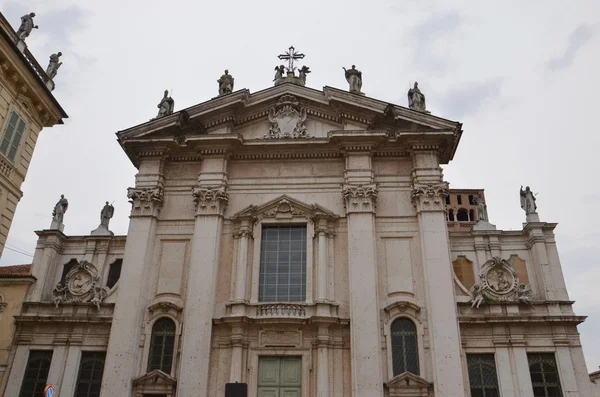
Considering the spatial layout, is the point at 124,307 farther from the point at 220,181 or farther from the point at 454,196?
the point at 454,196

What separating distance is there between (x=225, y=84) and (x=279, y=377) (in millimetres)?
11307

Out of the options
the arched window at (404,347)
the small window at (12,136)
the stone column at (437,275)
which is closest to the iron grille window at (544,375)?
the stone column at (437,275)

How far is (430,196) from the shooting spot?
56.4 ft

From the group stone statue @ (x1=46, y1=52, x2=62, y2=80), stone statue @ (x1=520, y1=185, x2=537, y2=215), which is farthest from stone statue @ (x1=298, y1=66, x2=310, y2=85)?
stone statue @ (x1=520, y1=185, x2=537, y2=215)

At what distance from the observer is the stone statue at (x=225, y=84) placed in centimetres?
2012

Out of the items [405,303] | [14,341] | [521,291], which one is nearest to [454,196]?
[521,291]

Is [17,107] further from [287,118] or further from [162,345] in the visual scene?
[287,118]

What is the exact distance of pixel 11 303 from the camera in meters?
19.6

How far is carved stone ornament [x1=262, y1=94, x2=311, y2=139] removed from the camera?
61.9ft

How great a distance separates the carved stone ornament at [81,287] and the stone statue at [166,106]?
6.40 meters

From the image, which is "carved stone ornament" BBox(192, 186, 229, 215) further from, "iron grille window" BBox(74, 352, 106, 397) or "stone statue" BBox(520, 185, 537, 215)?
"stone statue" BBox(520, 185, 537, 215)

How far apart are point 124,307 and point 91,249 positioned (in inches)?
253

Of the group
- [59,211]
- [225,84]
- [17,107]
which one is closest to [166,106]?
[225,84]

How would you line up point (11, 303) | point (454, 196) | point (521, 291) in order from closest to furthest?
point (521, 291) → point (11, 303) → point (454, 196)
